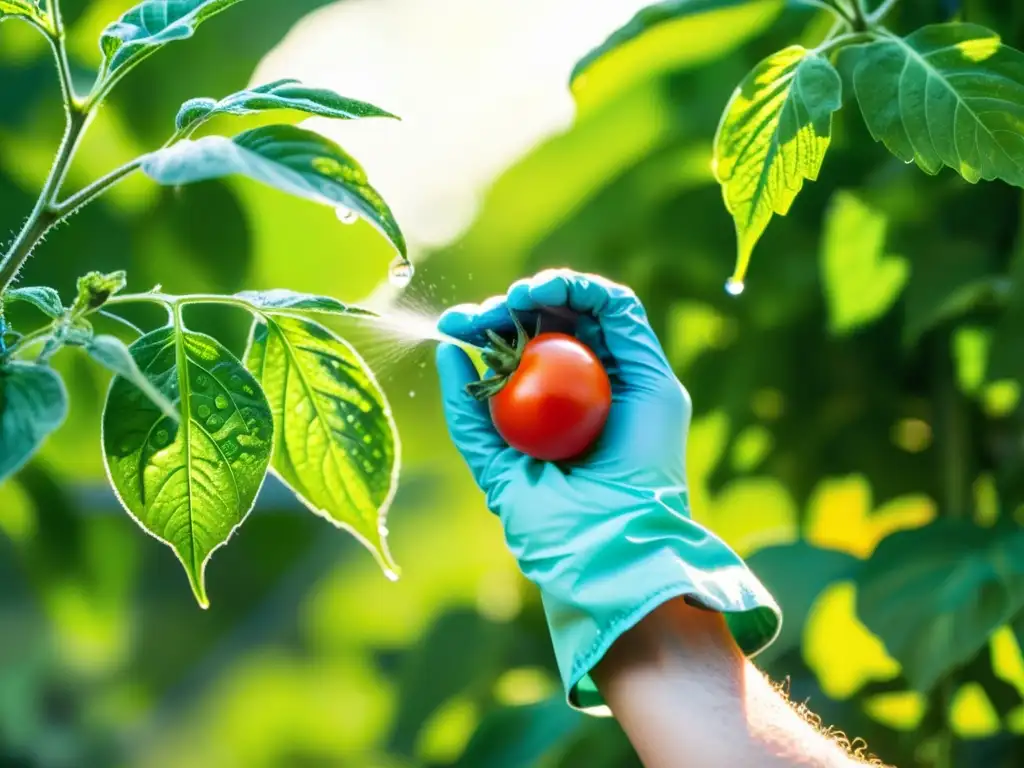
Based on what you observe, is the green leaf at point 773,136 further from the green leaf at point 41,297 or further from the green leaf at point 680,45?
the green leaf at point 680,45

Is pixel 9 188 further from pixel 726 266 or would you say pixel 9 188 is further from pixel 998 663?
pixel 998 663

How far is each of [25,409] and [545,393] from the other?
25cm

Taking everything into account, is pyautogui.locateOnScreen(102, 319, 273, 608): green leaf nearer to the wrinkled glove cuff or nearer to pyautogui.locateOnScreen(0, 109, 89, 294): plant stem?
pyautogui.locateOnScreen(0, 109, 89, 294): plant stem

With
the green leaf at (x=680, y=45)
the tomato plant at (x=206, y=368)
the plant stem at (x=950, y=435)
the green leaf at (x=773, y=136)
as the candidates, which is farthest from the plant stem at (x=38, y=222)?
the plant stem at (x=950, y=435)

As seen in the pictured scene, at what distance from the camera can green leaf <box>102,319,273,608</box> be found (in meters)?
0.34

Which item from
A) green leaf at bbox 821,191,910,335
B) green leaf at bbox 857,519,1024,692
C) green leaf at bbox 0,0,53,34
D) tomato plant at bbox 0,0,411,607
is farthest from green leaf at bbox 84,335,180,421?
green leaf at bbox 821,191,910,335

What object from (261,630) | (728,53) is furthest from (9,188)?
(261,630)

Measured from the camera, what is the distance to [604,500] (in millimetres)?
545

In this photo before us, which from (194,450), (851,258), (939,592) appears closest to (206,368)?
(194,450)

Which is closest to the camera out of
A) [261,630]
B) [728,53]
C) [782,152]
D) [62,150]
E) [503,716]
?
[62,150]

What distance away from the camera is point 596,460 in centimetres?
57

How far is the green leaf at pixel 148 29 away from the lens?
1.04ft

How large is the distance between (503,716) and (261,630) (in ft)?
5.24

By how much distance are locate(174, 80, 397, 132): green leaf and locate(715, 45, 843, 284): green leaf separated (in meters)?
0.15
